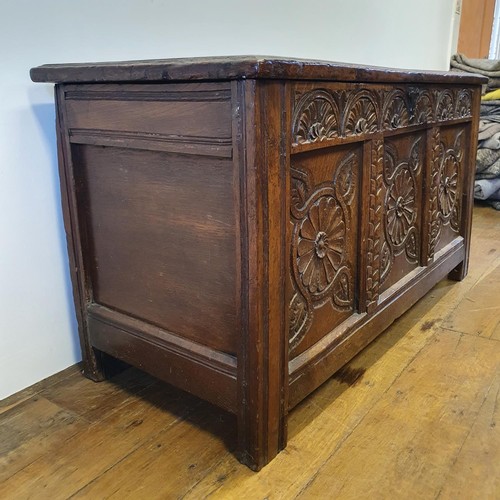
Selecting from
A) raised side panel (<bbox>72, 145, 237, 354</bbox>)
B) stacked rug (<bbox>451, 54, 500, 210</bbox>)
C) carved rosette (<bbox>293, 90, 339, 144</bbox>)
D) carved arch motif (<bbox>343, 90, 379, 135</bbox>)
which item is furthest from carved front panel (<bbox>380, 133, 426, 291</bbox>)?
stacked rug (<bbox>451, 54, 500, 210</bbox>)

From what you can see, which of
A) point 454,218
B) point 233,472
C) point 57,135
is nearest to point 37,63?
point 57,135

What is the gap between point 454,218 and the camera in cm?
176

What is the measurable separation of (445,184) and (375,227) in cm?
52

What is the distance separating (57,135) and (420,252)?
0.99 metres

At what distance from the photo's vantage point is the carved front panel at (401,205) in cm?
129

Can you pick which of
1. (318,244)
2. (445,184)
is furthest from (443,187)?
(318,244)

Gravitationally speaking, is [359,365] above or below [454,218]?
below

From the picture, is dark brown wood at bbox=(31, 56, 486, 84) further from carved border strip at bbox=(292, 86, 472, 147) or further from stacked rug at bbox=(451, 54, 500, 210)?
stacked rug at bbox=(451, 54, 500, 210)

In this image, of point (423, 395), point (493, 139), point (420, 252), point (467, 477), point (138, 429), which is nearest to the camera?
point (467, 477)

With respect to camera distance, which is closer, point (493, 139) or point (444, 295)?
point (444, 295)

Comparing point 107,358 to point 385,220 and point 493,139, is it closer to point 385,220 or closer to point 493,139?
point 385,220

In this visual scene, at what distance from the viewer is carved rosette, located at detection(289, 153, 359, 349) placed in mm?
976

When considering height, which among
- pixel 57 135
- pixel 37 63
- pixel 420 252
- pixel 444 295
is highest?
pixel 37 63

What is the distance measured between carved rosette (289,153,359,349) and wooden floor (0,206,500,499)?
0.70 feet
